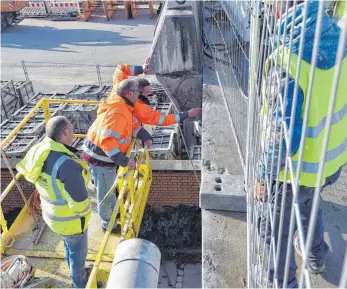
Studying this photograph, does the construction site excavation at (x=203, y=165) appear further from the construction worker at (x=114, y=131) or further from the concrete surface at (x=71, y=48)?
the concrete surface at (x=71, y=48)

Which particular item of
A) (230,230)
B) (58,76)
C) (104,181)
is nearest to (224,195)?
(230,230)

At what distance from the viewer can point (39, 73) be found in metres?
17.2

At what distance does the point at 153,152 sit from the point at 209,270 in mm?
4879

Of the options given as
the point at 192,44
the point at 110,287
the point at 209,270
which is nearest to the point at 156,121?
the point at 192,44

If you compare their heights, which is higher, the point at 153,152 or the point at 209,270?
the point at 209,270

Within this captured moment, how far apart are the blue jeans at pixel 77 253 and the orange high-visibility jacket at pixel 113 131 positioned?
950mm

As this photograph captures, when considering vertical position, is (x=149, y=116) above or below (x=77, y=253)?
above

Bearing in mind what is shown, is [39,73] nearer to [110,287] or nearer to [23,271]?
[23,271]

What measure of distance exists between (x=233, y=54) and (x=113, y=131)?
233cm

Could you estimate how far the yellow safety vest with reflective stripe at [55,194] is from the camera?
422cm

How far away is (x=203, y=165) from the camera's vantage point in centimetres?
434

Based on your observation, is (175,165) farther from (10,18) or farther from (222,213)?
(10,18)

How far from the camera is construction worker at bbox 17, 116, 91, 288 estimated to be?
165 inches

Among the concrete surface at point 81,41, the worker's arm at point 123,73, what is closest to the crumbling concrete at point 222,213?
the worker's arm at point 123,73
